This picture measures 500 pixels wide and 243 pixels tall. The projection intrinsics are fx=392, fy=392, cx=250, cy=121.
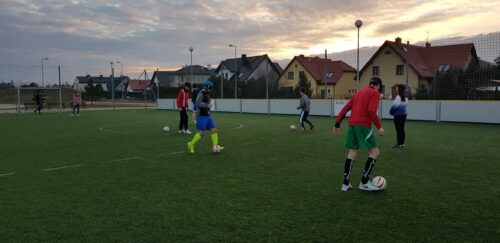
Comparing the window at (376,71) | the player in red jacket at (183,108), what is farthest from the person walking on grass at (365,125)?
the window at (376,71)

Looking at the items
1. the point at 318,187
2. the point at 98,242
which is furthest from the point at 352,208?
the point at 98,242

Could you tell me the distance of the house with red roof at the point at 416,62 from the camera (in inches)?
847

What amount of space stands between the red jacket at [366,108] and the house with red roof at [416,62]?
51.7 ft

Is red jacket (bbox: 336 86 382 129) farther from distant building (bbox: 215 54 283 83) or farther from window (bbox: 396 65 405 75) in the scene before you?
distant building (bbox: 215 54 283 83)

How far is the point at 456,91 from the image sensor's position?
2006 centimetres

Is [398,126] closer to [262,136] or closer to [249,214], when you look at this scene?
[262,136]

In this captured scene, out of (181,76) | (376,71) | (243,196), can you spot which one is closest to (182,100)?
(243,196)

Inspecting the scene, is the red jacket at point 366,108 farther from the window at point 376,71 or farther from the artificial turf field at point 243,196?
the window at point 376,71

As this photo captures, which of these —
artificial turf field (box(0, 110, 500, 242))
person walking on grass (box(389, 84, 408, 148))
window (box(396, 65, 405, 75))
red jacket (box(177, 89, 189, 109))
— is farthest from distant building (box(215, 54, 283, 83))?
artificial turf field (box(0, 110, 500, 242))

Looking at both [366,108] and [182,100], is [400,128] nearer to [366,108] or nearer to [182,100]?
[366,108]

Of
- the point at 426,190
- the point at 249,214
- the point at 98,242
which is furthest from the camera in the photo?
the point at 426,190

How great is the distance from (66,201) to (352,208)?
4.12 meters

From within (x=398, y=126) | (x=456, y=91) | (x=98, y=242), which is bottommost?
(x=98, y=242)

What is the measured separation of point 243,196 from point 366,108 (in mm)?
2366
